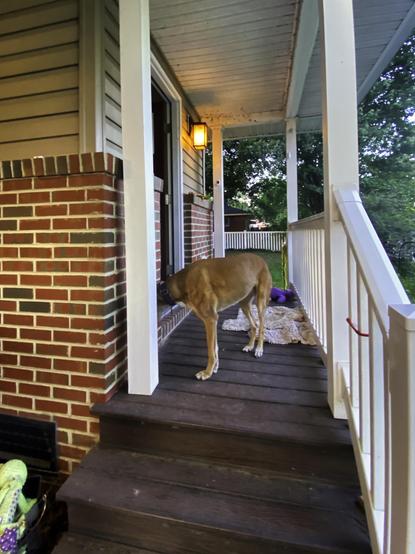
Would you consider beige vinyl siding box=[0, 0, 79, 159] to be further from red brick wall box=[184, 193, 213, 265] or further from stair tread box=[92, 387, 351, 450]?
red brick wall box=[184, 193, 213, 265]

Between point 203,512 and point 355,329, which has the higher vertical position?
point 355,329

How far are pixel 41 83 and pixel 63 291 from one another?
1.43 meters

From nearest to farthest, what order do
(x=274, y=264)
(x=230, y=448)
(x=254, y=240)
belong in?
(x=230, y=448), (x=274, y=264), (x=254, y=240)

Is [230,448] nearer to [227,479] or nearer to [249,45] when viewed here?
[227,479]

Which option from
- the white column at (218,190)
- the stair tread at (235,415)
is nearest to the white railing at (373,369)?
the stair tread at (235,415)

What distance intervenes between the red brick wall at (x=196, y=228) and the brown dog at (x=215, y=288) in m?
1.49

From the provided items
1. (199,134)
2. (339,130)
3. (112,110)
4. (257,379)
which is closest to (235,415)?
(257,379)

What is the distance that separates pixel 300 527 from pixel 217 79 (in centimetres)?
389

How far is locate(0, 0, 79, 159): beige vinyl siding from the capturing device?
2.12m

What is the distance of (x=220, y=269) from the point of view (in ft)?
7.42

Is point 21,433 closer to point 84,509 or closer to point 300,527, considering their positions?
point 84,509

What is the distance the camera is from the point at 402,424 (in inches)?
28.7

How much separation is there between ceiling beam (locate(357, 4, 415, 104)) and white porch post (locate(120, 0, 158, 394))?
221 cm

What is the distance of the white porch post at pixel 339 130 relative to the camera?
1.52 metres
